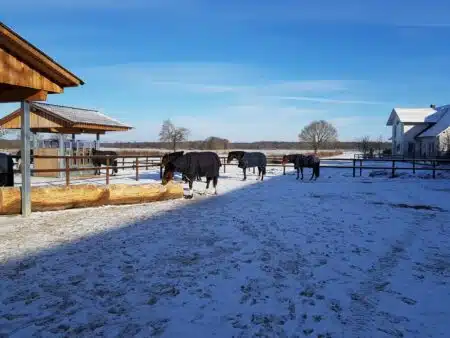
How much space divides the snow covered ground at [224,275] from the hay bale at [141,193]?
114 cm

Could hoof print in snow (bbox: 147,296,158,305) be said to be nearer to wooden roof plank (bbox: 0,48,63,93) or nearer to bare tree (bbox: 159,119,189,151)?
wooden roof plank (bbox: 0,48,63,93)

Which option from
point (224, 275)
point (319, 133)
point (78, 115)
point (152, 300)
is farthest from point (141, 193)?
point (319, 133)

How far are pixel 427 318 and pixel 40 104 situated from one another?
18955 mm

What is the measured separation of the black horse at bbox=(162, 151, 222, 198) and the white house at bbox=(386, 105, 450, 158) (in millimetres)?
25506

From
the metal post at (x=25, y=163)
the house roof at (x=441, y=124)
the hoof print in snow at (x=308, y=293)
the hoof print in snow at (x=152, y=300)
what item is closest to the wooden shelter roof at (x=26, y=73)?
the metal post at (x=25, y=163)

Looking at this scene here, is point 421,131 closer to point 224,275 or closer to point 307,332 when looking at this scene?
point 224,275

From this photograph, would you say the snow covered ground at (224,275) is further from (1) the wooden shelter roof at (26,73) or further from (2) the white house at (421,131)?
(2) the white house at (421,131)

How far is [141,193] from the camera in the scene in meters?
9.98

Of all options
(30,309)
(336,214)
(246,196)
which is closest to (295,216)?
(336,214)

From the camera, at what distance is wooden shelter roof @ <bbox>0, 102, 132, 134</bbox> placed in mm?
17297

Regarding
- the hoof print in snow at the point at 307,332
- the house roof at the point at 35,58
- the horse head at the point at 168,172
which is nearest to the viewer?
the hoof print in snow at the point at 307,332

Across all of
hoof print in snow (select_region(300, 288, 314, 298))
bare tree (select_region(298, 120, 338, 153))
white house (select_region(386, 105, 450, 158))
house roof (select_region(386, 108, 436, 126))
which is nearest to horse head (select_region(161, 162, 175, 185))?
hoof print in snow (select_region(300, 288, 314, 298))

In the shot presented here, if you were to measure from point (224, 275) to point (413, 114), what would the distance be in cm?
4131

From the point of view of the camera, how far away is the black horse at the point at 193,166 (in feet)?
38.9
